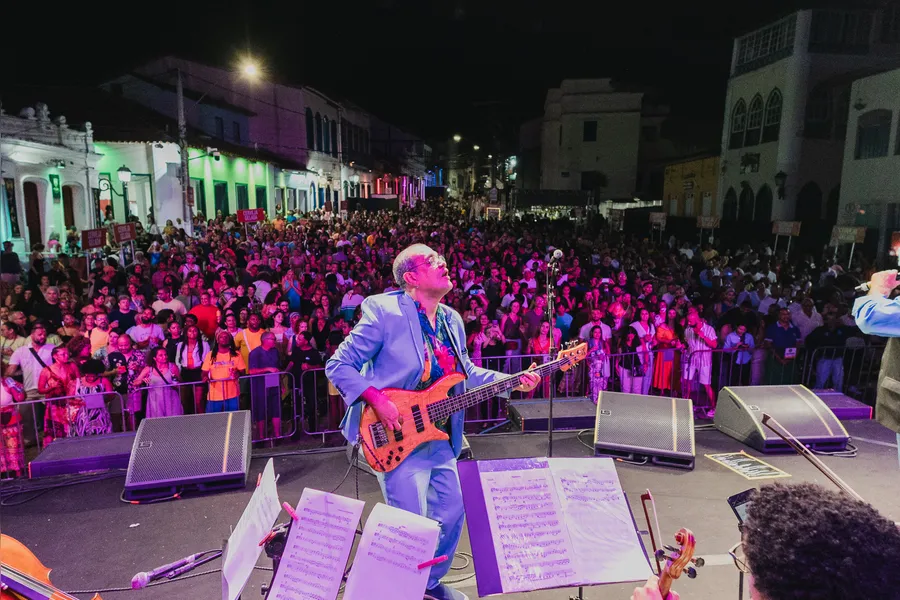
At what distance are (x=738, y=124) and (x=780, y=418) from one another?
83.7 ft

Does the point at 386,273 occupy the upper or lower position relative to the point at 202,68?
lower

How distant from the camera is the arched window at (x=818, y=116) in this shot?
78.4 feet

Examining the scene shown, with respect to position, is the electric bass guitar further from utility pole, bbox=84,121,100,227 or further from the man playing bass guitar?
utility pole, bbox=84,121,100,227

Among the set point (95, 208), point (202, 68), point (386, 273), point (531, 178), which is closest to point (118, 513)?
point (386, 273)

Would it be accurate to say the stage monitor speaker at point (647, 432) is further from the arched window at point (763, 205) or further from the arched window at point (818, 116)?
the arched window at point (818, 116)

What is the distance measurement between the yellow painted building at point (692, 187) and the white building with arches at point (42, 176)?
25952 millimetres

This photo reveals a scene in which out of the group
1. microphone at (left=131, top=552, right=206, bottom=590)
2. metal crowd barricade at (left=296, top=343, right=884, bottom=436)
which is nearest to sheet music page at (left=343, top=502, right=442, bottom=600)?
microphone at (left=131, top=552, right=206, bottom=590)

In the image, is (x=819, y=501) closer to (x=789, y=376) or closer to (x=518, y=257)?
(x=789, y=376)

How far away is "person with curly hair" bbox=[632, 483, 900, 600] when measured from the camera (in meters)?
1.40

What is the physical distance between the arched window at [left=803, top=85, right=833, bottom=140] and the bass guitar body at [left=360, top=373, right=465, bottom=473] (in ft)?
84.7

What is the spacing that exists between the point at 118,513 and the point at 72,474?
1044 mm

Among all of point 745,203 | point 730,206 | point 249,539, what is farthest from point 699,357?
point 730,206

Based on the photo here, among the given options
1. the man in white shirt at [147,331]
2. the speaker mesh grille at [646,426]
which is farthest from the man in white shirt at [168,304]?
the speaker mesh grille at [646,426]

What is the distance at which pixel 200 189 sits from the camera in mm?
27500
